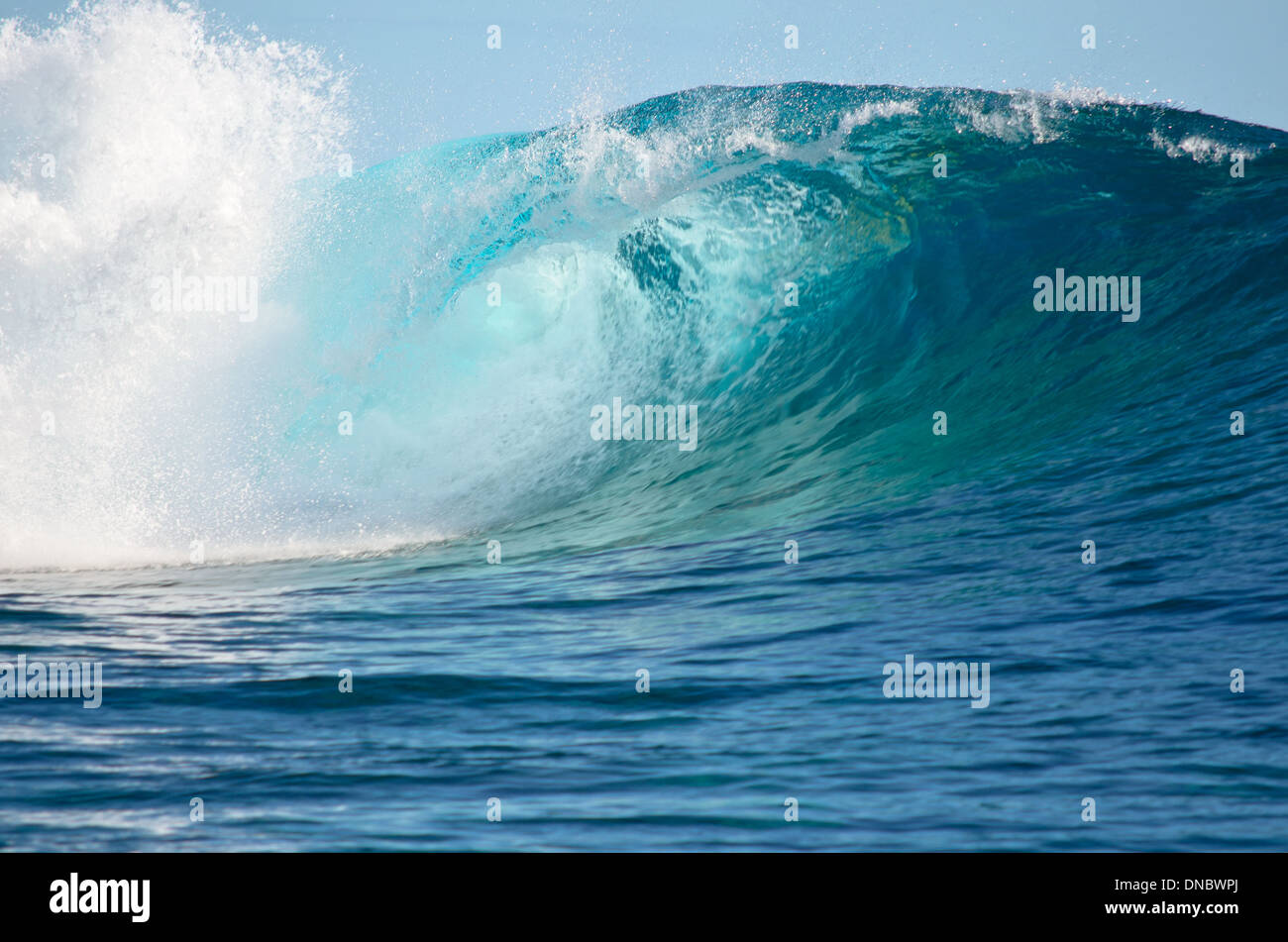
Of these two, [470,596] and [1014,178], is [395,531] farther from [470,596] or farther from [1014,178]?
[1014,178]

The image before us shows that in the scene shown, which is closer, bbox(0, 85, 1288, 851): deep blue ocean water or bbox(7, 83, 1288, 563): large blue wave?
bbox(0, 85, 1288, 851): deep blue ocean water

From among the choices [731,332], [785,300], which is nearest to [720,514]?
[731,332]

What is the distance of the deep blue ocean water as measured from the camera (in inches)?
140

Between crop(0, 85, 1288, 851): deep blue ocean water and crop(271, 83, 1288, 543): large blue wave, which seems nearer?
crop(0, 85, 1288, 851): deep blue ocean water

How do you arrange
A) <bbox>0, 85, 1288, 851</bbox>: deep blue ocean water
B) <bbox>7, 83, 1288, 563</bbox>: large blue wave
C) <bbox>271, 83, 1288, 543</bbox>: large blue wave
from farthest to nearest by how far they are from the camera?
<bbox>271, 83, 1288, 543</bbox>: large blue wave, <bbox>7, 83, 1288, 563</bbox>: large blue wave, <bbox>0, 85, 1288, 851</bbox>: deep blue ocean water

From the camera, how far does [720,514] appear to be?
8.31 meters

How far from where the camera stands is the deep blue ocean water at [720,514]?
11.7 ft

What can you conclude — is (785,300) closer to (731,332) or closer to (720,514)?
(731,332)

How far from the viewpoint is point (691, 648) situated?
5133 mm

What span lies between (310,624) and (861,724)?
2.89 metres

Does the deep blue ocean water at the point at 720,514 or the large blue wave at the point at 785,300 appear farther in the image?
the large blue wave at the point at 785,300

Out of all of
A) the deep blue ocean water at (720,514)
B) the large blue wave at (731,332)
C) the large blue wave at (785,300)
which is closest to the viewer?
the deep blue ocean water at (720,514)

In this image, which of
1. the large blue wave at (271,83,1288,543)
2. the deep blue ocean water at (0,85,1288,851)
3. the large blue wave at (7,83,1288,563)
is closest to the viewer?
the deep blue ocean water at (0,85,1288,851)
